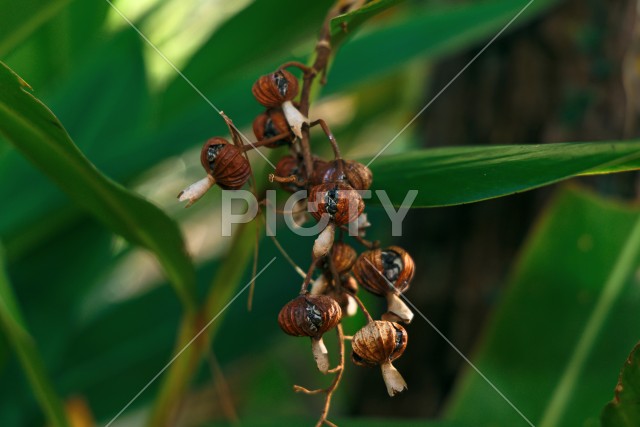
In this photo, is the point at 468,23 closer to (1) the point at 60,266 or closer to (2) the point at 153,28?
(2) the point at 153,28

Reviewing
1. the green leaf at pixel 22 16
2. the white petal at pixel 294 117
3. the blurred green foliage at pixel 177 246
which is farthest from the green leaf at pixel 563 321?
the green leaf at pixel 22 16

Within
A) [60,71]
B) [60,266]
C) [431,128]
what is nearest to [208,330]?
[60,266]

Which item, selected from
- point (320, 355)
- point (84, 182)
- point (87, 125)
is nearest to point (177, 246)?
point (84, 182)

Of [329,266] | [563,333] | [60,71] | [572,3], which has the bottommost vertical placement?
[563,333]

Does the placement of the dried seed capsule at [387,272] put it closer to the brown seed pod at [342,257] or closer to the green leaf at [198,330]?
the brown seed pod at [342,257]

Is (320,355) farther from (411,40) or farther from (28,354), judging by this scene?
(411,40)

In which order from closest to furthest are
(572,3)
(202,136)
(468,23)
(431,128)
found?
1. (202,136)
2. (468,23)
3. (572,3)
4. (431,128)

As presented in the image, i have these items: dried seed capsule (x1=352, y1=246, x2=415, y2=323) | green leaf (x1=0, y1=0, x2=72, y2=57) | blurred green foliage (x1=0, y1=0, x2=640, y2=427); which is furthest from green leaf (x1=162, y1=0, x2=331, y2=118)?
dried seed capsule (x1=352, y1=246, x2=415, y2=323)
